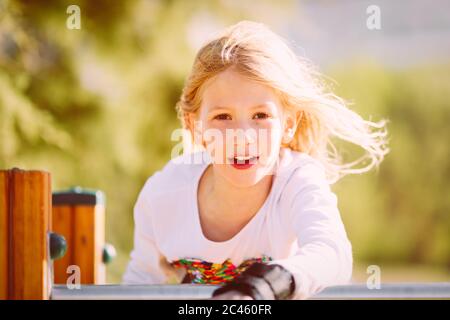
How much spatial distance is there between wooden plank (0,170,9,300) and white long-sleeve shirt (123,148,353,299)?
0.57 metres

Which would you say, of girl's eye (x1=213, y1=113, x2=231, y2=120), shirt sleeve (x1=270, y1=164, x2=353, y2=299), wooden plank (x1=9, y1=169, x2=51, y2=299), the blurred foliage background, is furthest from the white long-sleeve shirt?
the blurred foliage background

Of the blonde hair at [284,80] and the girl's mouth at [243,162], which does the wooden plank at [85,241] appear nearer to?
the blonde hair at [284,80]

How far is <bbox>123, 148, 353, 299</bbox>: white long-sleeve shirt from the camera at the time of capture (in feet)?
4.55

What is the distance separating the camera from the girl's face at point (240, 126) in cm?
163

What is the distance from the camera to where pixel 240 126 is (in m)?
1.62

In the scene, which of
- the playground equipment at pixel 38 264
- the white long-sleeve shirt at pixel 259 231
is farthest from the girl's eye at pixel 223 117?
the playground equipment at pixel 38 264

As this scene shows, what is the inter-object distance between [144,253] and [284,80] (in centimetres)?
73

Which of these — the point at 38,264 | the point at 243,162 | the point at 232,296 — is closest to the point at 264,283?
the point at 232,296

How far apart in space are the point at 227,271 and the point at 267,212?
214 mm

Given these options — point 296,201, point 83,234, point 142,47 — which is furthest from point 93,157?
point 296,201

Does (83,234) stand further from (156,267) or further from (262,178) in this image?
A: (262,178)

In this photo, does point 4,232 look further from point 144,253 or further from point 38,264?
point 144,253

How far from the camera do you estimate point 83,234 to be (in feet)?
7.01

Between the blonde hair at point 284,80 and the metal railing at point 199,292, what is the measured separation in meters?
0.63
